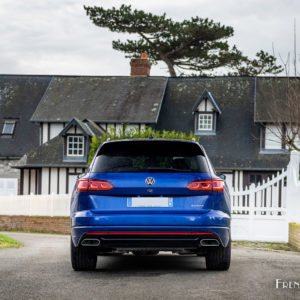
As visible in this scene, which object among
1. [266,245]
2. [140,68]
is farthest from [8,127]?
[266,245]

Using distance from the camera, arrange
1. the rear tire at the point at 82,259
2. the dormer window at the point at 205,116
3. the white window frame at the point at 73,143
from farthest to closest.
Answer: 1. the dormer window at the point at 205,116
2. the white window frame at the point at 73,143
3. the rear tire at the point at 82,259

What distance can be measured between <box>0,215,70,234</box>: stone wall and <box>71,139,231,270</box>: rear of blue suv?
17.1 meters

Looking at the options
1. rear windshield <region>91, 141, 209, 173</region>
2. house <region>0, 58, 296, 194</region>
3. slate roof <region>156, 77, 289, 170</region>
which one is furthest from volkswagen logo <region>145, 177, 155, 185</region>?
slate roof <region>156, 77, 289, 170</region>

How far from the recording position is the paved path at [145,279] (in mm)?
7055

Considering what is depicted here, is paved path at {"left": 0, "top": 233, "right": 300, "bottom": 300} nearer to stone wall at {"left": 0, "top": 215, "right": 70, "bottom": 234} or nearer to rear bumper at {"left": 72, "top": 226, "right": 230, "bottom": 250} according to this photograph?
rear bumper at {"left": 72, "top": 226, "right": 230, "bottom": 250}

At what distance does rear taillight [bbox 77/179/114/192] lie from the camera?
8242mm

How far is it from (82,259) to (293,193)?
24.9ft

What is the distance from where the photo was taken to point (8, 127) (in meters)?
38.6

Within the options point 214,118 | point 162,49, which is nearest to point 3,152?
point 214,118

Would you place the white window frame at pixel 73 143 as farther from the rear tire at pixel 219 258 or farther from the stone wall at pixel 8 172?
the rear tire at pixel 219 258

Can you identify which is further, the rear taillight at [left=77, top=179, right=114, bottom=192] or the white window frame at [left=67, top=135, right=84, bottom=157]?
the white window frame at [left=67, top=135, right=84, bottom=157]

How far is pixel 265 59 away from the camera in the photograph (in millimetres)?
49156

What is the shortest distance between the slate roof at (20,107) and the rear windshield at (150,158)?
29479 millimetres

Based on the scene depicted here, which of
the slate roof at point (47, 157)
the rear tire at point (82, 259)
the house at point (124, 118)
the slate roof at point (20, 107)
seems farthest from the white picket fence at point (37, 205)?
the rear tire at point (82, 259)
